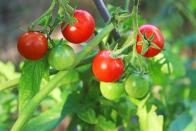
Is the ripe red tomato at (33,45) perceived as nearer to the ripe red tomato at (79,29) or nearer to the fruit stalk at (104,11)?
the ripe red tomato at (79,29)

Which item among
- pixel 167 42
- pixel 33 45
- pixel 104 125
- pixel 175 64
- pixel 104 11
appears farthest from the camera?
pixel 167 42

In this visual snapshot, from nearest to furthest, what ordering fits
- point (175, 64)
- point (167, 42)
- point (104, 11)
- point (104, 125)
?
point (104, 11)
point (104, 125)
point (175, 64)
point (167, 42)

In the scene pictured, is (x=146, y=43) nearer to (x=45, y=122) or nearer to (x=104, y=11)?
(x=104, y=11)

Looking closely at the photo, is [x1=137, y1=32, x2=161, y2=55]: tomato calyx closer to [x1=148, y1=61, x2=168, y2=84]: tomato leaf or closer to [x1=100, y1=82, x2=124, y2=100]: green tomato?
[x1=100, y1=82, x2=124, y2=100]: green tomato

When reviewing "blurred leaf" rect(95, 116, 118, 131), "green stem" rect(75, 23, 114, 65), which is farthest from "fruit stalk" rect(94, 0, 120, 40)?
"blurred leaf" rect(95, 116, 118, 131)

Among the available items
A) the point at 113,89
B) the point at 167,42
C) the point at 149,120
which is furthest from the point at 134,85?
the point at 167,42

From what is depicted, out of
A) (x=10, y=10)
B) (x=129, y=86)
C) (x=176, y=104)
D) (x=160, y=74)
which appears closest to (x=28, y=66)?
(x=129, y=86)
